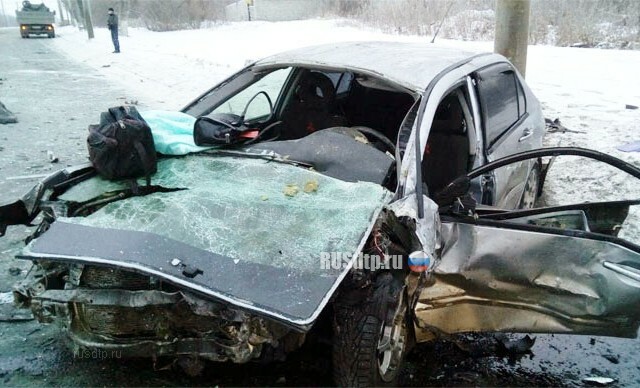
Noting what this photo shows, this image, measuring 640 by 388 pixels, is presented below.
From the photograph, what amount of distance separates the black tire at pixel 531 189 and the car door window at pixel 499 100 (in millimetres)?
479

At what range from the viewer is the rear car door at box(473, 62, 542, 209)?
3219 millimetres

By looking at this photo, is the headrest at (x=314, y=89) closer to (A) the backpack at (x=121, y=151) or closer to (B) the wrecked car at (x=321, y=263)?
(B) the wrecked car at (x=321, y=263)

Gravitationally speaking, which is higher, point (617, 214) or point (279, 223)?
point (279, 223)

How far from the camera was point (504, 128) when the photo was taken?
3.60m

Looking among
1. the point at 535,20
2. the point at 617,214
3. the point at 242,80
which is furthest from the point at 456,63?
the point at 535,20

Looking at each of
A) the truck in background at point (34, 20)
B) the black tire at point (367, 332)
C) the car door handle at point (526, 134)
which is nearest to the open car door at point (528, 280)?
the black tire at point (367, 332)

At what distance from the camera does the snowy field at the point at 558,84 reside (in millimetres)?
5141

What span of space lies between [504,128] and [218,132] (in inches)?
77.8

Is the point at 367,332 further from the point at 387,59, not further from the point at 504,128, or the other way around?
the point at 504,128

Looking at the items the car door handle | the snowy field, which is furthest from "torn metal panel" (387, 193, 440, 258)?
the snowy field

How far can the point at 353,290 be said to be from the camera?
7.39ft

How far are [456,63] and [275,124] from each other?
1392mm

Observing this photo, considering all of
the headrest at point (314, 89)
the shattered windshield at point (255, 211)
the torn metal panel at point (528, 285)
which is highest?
the headrest at point (314, 89)

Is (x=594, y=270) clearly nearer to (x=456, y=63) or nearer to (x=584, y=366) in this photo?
(x=584, y=366)
